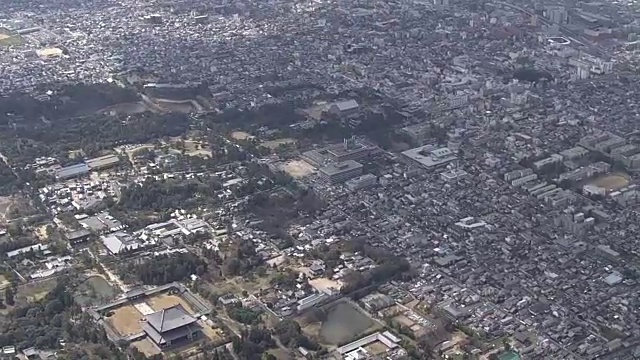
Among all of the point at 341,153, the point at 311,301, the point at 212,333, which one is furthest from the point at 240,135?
the point at 212,333

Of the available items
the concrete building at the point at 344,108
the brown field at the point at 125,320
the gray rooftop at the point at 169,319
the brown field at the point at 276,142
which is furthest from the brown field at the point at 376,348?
the concrete building at the point at 344,108

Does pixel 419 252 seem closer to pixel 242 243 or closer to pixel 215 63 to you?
pixel 242 243

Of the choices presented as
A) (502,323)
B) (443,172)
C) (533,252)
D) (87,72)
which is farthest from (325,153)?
(87,72)

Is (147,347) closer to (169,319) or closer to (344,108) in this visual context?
(169,319)

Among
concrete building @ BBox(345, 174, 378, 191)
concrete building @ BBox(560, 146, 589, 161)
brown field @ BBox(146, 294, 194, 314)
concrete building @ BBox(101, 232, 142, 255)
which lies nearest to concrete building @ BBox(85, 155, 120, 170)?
concrete building @ BBox(101, 232, 142, 255)

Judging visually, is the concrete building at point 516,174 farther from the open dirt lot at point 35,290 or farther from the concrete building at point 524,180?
the open dirt lot at point 35,290

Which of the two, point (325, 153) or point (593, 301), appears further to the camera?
point (325, 153)

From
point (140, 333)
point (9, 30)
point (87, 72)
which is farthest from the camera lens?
point (9, 30)
